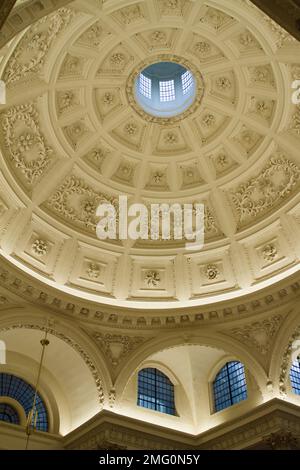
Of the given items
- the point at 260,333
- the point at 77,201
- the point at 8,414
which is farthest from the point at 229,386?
the point at 77,201

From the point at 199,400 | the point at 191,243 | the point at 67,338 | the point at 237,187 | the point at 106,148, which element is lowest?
the point at 199,400

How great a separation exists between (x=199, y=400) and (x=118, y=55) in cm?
1562

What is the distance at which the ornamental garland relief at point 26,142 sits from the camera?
20797 mm

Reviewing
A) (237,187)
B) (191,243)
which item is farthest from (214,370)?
(237,187)

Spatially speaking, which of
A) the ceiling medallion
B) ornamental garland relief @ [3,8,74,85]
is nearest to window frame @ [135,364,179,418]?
the ceiling medallion

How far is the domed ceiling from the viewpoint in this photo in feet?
66.2

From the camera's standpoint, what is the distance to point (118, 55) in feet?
71.3

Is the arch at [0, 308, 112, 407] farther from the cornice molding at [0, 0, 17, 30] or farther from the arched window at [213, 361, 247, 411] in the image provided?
the cornice molding at [0, 0, 17, 30]

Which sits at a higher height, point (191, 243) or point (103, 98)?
point (103, 98)

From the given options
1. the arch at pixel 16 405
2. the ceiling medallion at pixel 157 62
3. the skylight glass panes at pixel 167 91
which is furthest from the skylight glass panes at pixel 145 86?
the arch at pixel 16 405

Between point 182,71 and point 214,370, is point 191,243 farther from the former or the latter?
point 182,71

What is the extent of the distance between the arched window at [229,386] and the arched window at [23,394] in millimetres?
7514

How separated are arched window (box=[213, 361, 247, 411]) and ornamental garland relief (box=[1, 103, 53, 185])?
12150 mm

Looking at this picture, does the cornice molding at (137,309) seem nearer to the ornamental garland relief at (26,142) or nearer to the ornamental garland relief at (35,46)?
the ornamental garland relief at (26,142)
